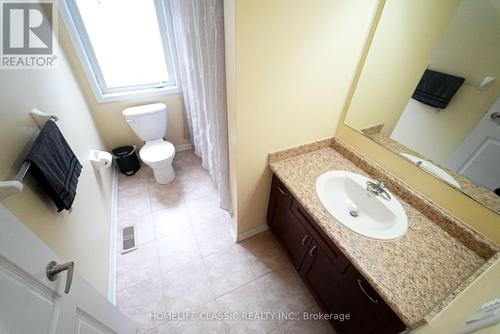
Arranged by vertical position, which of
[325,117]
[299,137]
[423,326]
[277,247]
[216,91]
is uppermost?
[216,91]

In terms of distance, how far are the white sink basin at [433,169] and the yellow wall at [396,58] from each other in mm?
198

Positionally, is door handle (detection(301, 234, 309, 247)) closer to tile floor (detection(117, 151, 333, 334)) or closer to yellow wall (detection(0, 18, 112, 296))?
tile floor (detection(117, 151, 333, 334))

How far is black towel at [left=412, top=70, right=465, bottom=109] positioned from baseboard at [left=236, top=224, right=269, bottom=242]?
4.64 ft

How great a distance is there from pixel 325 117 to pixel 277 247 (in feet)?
3.74

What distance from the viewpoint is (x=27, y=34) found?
3.61 feet

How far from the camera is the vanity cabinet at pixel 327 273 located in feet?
2.92

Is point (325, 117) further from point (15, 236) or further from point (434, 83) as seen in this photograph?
point (15, 236)

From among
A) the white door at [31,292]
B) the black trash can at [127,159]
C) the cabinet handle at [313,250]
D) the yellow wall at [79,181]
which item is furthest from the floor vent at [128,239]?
the cabinet handle at [313,250]

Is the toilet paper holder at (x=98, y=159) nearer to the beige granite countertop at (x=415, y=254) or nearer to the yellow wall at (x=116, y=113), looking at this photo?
the yellow wall at (x=116, y=113)

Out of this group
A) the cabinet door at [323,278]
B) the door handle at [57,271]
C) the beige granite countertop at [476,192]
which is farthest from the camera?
the cabinet door at [323,278]

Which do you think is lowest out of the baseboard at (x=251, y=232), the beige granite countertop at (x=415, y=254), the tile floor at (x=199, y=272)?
the tile floor at (x=199, y=272)

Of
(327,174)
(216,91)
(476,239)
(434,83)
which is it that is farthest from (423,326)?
(216,91)

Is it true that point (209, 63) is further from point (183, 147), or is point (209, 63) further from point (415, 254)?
point (183, 147)

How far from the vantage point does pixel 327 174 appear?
1266mm
